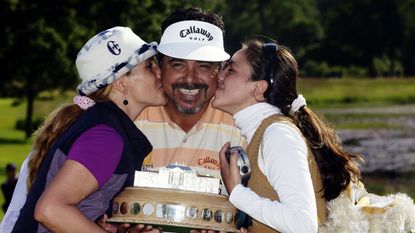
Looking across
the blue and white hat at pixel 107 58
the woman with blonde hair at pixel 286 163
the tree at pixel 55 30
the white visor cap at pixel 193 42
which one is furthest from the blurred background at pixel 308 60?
the blue and white hat at pixel 107 58

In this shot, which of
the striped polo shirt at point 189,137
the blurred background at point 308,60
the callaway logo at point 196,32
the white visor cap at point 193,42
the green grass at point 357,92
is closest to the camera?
the white visor cap at point 193,42

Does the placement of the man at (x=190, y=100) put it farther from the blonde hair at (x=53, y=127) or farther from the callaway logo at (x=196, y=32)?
the blonde hair at (x=53, y=127)

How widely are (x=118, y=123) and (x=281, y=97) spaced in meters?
0.96

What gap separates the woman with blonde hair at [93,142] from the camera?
448cm

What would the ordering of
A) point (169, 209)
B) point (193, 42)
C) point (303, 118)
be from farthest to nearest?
point (193, 42), point (303, 118), point (169, 209)

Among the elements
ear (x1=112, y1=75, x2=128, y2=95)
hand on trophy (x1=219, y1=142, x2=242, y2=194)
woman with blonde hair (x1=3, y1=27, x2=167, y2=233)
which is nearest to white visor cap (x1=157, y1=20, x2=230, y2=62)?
woman with blonde hair (x1=3, y1=27, x2=167, y2=233)

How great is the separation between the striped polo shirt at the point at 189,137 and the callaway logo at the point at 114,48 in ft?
4.50

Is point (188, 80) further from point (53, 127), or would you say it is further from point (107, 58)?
point (53, 127)

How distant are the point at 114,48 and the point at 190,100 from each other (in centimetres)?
127

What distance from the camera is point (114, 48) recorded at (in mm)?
5043

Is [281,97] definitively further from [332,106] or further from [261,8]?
[261,8]

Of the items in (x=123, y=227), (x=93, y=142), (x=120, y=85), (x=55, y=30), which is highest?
(x=120, y=85)

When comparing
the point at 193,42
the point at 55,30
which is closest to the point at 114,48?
the point at 193,42

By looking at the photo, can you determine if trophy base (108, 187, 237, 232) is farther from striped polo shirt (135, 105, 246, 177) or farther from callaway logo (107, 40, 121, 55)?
striped polo shirt (135, 105, 246, 177)
